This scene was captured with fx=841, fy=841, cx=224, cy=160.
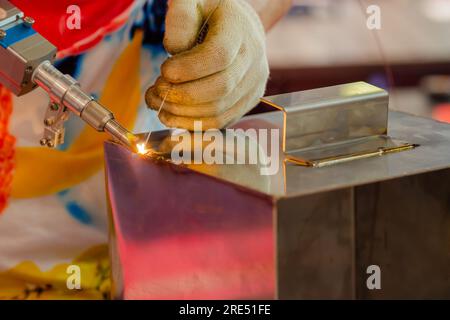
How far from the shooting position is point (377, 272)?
74 cm

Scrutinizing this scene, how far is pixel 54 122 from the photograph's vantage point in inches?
32.5

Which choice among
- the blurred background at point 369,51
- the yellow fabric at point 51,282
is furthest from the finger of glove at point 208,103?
the blurred background at point 369,51

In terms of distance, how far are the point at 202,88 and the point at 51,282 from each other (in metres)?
0.30

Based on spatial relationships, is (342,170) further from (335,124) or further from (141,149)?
(141,149)

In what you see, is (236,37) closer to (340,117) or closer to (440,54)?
(340,117)

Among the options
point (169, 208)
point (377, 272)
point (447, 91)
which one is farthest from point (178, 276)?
point (447, 91)

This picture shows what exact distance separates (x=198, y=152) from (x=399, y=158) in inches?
7.6

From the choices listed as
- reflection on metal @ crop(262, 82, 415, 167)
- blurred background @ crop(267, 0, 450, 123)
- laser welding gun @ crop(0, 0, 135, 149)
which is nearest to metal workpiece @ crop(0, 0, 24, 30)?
laser welding gun @ crop(0, 0, 135, 149)

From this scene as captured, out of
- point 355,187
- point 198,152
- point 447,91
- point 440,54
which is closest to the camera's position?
point 355,187

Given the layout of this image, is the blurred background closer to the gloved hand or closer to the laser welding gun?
the gloved hand

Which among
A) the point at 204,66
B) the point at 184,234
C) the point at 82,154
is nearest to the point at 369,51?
the point at 82,154

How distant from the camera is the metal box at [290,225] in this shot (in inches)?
27.3

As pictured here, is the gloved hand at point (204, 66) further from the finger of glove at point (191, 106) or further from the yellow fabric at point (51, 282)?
the yellow fabric at point (51, 282)

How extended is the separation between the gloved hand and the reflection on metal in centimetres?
7
